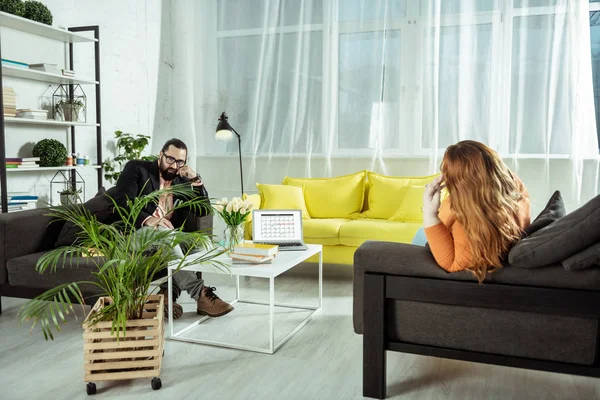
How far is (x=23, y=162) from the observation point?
13.2 feet

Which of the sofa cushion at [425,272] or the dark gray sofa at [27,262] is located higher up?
the sofa cushion at [425,272]

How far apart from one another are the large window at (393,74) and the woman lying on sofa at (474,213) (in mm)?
2695

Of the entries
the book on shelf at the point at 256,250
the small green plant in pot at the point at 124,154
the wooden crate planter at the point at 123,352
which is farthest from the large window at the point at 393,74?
the wooden crate planter at the point at 123,352

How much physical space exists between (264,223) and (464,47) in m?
2.46

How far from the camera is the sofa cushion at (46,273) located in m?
2.95

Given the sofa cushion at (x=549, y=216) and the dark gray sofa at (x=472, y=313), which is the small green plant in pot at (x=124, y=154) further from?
the sofa cushion at (x=549, y=216)

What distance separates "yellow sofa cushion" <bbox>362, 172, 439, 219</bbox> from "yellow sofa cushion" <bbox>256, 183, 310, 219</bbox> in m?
0.54

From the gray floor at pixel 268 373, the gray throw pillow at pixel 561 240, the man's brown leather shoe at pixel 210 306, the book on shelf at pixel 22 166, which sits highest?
the book on shelf at pixel 22 166

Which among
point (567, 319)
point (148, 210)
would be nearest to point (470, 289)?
point (567, 319)

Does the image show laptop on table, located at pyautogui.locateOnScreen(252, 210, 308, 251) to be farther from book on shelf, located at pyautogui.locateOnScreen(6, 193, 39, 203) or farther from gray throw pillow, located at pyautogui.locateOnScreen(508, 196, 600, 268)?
book on shelf, located at pyautogui.locateOnScreen(6, 193, 39, 203)

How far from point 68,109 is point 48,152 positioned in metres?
0.43

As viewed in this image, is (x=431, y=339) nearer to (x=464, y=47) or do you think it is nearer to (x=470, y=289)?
(x=470, y=289)

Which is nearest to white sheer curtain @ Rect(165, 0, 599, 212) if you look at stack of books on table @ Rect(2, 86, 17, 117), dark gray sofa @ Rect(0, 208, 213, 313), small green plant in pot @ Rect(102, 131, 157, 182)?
small green plant in pot @ Rect(102, 131, 157, 182)

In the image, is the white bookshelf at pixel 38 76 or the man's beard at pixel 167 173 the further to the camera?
the white bookshelf at pixel 38 76
